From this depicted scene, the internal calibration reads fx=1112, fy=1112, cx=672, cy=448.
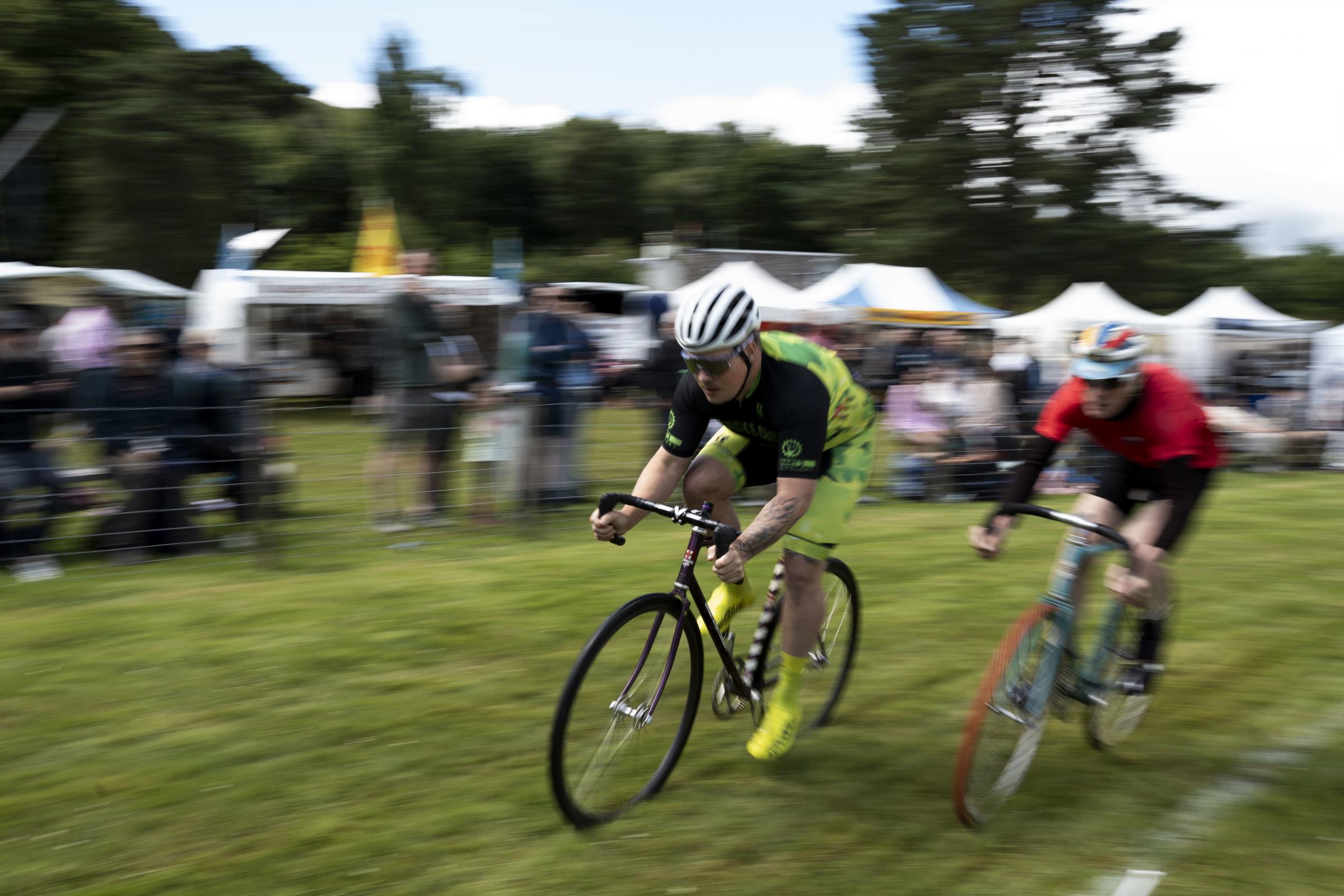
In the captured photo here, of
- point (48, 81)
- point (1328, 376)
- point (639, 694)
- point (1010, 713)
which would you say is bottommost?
point (1328, 376)

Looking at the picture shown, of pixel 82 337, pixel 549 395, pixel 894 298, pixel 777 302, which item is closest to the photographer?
pixel 549 395

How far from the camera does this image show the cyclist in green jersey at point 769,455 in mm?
4113

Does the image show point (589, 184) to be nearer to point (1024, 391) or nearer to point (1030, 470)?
point (1024, 391)

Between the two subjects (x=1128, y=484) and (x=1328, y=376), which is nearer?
(x=1128, y=484)

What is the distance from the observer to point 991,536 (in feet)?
15.4

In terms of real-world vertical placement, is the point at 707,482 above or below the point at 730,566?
above

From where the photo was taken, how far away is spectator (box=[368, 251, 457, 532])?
870 cm

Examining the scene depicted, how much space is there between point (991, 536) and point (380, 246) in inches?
806

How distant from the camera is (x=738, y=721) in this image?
17.3 ft

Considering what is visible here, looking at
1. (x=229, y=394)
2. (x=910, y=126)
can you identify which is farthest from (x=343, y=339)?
(x=910, y=126)

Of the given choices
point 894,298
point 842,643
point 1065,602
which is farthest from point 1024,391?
point 1065,602

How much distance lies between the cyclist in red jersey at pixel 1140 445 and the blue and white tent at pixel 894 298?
1510cm

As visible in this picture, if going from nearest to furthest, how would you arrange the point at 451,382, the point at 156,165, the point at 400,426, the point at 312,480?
the point at 312,480 < the point at 400,426 < the point at 451,382 < the point at 156,165

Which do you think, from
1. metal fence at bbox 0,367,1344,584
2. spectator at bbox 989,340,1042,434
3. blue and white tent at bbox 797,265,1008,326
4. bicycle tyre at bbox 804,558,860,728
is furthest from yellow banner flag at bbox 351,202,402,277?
bicycle tyre at bbox 804,558,860,728
